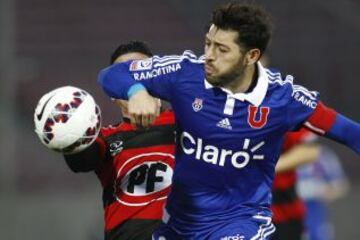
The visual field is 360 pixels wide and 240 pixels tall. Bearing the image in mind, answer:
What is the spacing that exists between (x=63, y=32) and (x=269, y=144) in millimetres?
7654

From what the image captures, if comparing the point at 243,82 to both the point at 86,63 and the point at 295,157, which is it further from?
the point at 86,63

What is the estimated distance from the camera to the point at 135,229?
18.0 feet

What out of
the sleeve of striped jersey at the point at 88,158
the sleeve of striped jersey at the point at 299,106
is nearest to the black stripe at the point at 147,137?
the sleeve of striped jersey at the point at 88,158

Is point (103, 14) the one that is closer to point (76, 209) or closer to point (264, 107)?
point (76, 209)

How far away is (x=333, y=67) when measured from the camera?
40.4ft

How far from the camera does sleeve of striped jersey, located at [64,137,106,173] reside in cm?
520

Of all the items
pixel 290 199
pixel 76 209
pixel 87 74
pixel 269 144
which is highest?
pixel 269 144

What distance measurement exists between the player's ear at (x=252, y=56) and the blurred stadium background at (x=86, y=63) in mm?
5968

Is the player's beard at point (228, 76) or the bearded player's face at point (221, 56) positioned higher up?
the bearded player's face at point (221, 56)

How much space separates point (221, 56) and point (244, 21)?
209 millimetres

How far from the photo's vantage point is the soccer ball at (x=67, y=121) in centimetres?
494

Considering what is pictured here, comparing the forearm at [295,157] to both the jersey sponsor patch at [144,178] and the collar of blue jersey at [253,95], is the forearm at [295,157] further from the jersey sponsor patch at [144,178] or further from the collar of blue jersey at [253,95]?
the collar of blue jersey at [253,95]

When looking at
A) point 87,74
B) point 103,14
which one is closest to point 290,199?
point 87,74

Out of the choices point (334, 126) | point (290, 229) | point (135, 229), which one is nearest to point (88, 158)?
point (135, 229)
